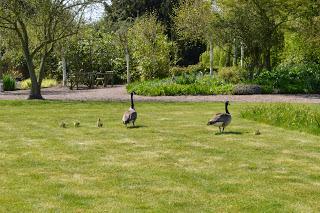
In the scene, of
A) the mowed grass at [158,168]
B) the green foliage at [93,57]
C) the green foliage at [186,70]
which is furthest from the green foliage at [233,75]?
the mowed grass at [158,168]

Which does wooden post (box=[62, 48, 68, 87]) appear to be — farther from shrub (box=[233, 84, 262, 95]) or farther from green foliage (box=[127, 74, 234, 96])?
shrub (box=[233, 84, 262, 95])

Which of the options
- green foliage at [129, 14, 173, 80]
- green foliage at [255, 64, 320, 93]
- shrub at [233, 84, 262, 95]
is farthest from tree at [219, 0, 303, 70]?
green foliage at [129, 14, 173, 80]

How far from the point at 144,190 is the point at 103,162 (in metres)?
2.40

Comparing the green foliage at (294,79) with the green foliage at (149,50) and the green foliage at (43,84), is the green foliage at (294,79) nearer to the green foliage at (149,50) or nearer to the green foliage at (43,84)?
the green foliage at (149,50)

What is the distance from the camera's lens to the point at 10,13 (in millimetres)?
24328

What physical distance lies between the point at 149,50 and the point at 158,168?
3313cm

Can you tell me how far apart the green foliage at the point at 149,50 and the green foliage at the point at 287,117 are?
71.6 feet

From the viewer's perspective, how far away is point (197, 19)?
133 feet

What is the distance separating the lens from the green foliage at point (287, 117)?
14.7 metres

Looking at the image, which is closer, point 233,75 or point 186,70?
point 233,75

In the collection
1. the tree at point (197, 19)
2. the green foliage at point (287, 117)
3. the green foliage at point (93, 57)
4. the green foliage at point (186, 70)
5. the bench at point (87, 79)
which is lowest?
the green foliage at point (287, 117)

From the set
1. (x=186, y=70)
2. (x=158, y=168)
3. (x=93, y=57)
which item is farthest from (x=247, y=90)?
(x=93, y=57)

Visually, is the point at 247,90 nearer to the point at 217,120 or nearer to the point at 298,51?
the point at 298,51

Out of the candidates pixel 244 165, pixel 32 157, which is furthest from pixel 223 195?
pixel 32 157
